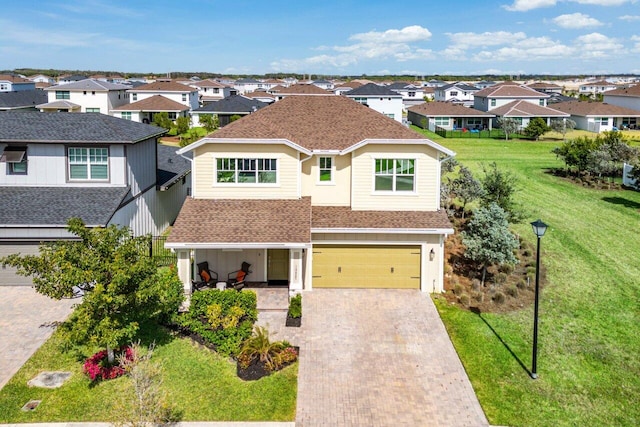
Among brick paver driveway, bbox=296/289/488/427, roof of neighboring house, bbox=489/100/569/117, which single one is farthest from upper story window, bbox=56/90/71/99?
brick paver driveway, bbox=296/289/488/427

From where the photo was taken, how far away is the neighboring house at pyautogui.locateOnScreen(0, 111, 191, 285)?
21.2 meters

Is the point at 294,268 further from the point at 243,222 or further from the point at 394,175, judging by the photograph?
the point at 394,175

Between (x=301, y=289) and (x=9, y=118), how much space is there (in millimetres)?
15602

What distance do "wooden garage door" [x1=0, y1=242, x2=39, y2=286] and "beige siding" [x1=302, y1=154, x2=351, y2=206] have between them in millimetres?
10788

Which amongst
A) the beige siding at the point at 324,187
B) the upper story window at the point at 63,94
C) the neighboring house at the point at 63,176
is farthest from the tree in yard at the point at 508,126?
the upper story window at the point at 63,94

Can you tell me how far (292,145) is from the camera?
21.6 m

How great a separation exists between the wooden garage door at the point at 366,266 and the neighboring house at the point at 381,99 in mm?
58081

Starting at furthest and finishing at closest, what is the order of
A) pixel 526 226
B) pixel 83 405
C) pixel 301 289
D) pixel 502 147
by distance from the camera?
pixel 502 147, pixel 526 226, pixel 301 289, pixel 83 405

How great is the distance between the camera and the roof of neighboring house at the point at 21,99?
63.8 meters

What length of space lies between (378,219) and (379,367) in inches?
286

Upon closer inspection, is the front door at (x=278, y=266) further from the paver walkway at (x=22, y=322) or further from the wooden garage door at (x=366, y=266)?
the paver walkway at (x=22, y=322)

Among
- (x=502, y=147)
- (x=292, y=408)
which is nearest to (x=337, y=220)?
(x=292, y=408)

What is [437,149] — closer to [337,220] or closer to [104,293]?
[337,220]

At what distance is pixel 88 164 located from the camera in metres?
23.6
